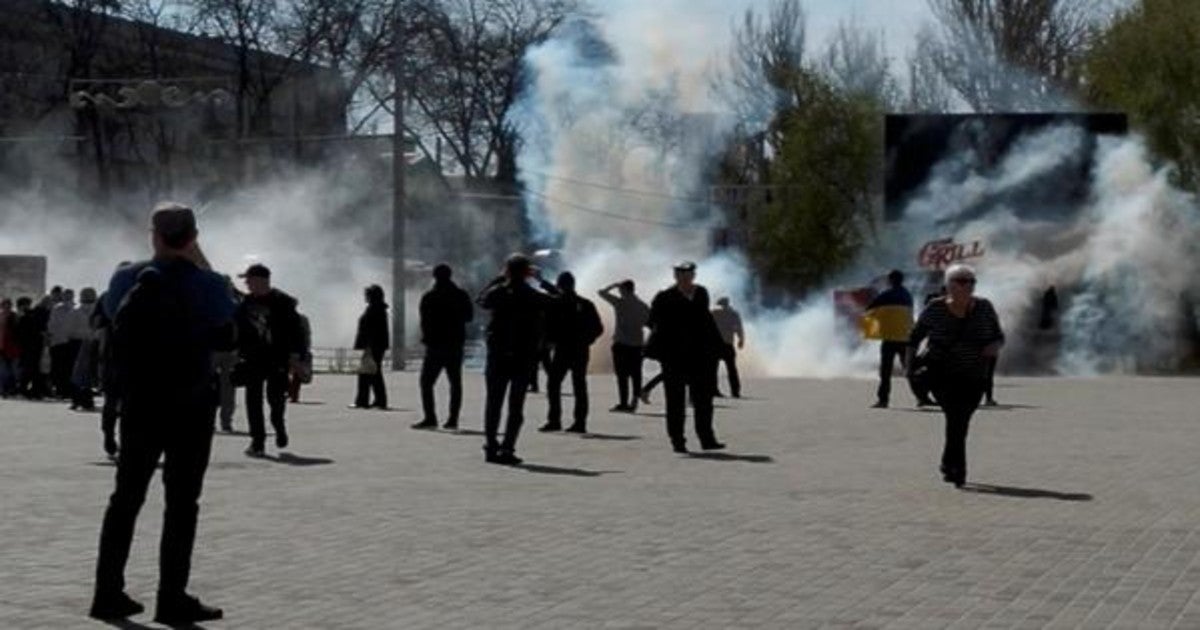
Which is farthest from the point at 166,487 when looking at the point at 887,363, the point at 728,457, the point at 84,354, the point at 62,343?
the point at 62,343

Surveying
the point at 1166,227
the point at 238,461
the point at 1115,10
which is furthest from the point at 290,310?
the point at 1115,10

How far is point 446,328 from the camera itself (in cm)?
2409

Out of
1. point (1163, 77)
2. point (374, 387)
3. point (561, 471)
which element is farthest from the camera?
point (1163, 77)

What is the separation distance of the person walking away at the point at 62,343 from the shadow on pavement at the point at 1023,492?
18.7 m

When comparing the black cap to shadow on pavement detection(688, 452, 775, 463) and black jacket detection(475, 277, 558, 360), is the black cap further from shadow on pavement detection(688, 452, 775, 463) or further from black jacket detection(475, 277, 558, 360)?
shadow on pavement detection(688, 452, 775, 463)

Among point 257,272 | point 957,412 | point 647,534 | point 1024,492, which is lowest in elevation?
point 647,534

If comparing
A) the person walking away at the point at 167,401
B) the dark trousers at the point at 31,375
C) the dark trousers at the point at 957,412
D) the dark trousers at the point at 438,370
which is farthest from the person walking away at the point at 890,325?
the person walking away at the point at 167,401

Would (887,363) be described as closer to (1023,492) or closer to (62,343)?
(62,343)

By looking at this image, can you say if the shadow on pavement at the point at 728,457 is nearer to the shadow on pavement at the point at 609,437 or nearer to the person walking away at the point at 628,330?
the shadow on pavement at the point at 609,437

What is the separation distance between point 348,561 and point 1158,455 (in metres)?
10.3

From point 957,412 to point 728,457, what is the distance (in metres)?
3.37

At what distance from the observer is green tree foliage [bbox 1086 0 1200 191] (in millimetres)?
53875

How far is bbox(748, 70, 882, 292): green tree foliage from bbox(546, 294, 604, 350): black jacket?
142ft

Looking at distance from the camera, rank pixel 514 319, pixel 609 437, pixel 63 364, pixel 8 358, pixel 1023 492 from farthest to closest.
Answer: pixel 8 358, pixel 63 364, pixel 609 437, pixel 514 319, pixel 1023 492
